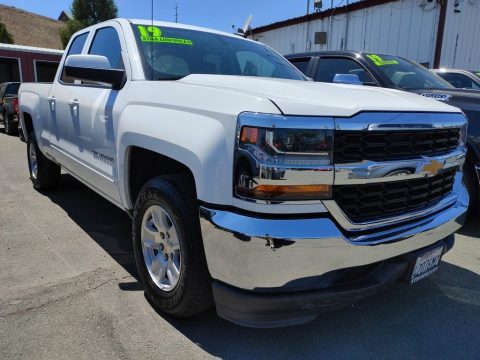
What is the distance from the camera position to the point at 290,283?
2.03 meters

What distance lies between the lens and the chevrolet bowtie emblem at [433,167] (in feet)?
7.75

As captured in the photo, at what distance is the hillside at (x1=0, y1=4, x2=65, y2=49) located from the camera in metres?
54.2

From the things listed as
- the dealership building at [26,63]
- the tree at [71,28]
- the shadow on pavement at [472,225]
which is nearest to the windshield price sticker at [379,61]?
the shadow on pavement at [472,225]

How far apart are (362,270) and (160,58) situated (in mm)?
2071

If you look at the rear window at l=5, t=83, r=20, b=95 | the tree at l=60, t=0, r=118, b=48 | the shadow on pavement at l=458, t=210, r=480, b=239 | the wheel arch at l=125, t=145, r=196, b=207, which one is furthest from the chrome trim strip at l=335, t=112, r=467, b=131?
the tree at l=60, t=0, r=118, b=48

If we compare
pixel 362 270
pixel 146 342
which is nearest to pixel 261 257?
pixel 362 270

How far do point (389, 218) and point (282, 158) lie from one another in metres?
0.72

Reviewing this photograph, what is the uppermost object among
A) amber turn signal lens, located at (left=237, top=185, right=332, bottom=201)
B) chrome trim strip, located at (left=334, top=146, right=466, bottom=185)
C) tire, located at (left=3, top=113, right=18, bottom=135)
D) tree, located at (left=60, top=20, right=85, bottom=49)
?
tree, located at (left=60, top=20, right=85, bottom=49)

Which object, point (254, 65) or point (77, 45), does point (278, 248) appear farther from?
point (77, 45)

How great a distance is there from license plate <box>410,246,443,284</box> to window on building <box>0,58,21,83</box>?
24.1 meters

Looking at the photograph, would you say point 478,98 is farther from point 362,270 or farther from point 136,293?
point 136,293

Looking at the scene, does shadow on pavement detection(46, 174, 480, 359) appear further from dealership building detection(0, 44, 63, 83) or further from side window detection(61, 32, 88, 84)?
dealership building detection(0, 44, 63, 83)

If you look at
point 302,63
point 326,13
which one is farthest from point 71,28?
point 302,63

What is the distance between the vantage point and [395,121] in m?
2.18
